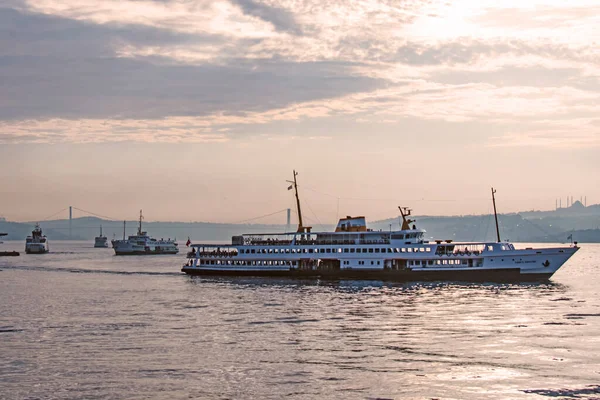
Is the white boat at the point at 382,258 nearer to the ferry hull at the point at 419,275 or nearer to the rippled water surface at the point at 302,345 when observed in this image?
the ferry hull at the point at 419,275

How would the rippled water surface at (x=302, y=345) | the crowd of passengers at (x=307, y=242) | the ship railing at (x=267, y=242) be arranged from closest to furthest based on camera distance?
the rippled water surface at (x=302, y=345), the crowd of passengers at (x=307, y=242), the ship railing at (x=267, y=242)

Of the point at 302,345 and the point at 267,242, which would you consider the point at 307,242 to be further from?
the point at 302,345

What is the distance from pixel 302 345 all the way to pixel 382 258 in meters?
54.7

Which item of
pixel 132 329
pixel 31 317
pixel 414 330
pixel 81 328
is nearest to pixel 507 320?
pixel 414 330

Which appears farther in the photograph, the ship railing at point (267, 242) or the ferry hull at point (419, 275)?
the ship railing at point (267, 242)

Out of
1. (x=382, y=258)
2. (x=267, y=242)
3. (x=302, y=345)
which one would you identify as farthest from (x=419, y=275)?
(x=302, y=345)

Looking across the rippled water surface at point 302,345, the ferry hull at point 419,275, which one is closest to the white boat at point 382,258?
the ferry hull at point 419,275

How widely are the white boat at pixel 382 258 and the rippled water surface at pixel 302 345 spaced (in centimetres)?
1504

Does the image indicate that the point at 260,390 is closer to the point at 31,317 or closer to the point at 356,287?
the point at 31,317

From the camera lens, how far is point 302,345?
42.9 metres

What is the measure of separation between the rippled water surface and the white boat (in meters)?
15.0

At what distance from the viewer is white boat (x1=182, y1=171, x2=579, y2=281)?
91.9m

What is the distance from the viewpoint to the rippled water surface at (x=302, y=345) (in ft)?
107

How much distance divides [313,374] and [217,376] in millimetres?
4880
